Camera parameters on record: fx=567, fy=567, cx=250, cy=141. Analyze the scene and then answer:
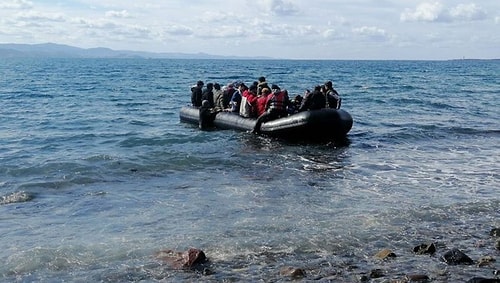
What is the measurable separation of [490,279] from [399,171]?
715 cm

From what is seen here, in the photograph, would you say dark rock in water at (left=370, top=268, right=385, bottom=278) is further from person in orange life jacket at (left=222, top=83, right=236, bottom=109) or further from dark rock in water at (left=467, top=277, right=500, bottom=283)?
person in orange life jacket at (left=222, top=83, right=236, bottom=109)

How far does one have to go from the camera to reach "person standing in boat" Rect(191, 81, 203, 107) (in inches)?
864

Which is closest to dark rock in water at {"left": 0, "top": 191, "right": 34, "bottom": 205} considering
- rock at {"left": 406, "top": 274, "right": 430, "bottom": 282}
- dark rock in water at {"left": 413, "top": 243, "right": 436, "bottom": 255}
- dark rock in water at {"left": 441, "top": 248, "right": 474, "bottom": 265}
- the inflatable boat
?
dark rock in water at {"left": 413, "top": 243, "right": 436, "bottom": 255}

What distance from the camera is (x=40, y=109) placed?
29.5 meters

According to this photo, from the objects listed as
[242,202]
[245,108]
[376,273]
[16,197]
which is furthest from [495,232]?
[245,108]

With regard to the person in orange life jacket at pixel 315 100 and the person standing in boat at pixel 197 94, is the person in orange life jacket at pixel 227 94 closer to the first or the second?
the person standing in boat at pixel 197 94

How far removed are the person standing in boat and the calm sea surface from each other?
4.78 ft

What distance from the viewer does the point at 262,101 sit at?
18.4m

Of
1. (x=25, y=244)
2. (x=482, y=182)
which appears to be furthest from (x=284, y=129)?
(x=25, y=244)

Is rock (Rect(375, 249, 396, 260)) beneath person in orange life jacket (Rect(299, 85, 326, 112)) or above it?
beneath

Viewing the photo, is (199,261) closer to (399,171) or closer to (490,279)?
(490,279)

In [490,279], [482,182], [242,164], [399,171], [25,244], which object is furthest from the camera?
[242,164]

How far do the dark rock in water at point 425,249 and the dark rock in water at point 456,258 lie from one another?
275 millimetres

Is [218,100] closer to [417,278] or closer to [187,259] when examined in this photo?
[187,259]
